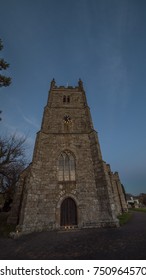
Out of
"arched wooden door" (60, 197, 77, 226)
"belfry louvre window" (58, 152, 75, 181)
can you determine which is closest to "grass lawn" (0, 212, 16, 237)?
"arched wooden door" (60, 197, 77, 226)

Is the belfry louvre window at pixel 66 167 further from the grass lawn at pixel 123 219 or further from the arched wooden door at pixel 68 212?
the grass lawn at pixel 123 219

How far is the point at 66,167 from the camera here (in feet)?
46.9

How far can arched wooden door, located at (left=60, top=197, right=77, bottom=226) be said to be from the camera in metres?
11.8

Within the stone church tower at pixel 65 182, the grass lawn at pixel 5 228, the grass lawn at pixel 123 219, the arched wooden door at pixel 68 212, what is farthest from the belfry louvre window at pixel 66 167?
the grass lawn at pixel 123 219

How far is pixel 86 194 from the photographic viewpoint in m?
12.7

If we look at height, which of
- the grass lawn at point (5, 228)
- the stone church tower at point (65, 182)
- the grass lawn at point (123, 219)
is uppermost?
the stone church tower at point (65, 182)

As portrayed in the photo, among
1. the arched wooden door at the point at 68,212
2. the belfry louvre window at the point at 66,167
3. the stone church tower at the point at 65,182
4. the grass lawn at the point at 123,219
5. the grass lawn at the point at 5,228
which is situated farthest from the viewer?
the belfry louvre window at the point at 66,167

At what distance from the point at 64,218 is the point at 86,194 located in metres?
2.87

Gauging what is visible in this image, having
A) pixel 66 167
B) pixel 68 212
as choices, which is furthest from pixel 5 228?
pixel 66 167

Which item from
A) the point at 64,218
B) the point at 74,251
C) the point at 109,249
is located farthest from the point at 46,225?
the point at 109,249

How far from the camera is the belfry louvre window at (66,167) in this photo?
13.7m

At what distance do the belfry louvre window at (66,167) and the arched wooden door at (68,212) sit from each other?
2.04 meters

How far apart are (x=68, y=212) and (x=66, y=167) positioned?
427 centimetres

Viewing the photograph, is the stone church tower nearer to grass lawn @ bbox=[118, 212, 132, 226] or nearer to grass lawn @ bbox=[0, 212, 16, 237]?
grass lawn @ bbox=[0, 212, 16, 237]
